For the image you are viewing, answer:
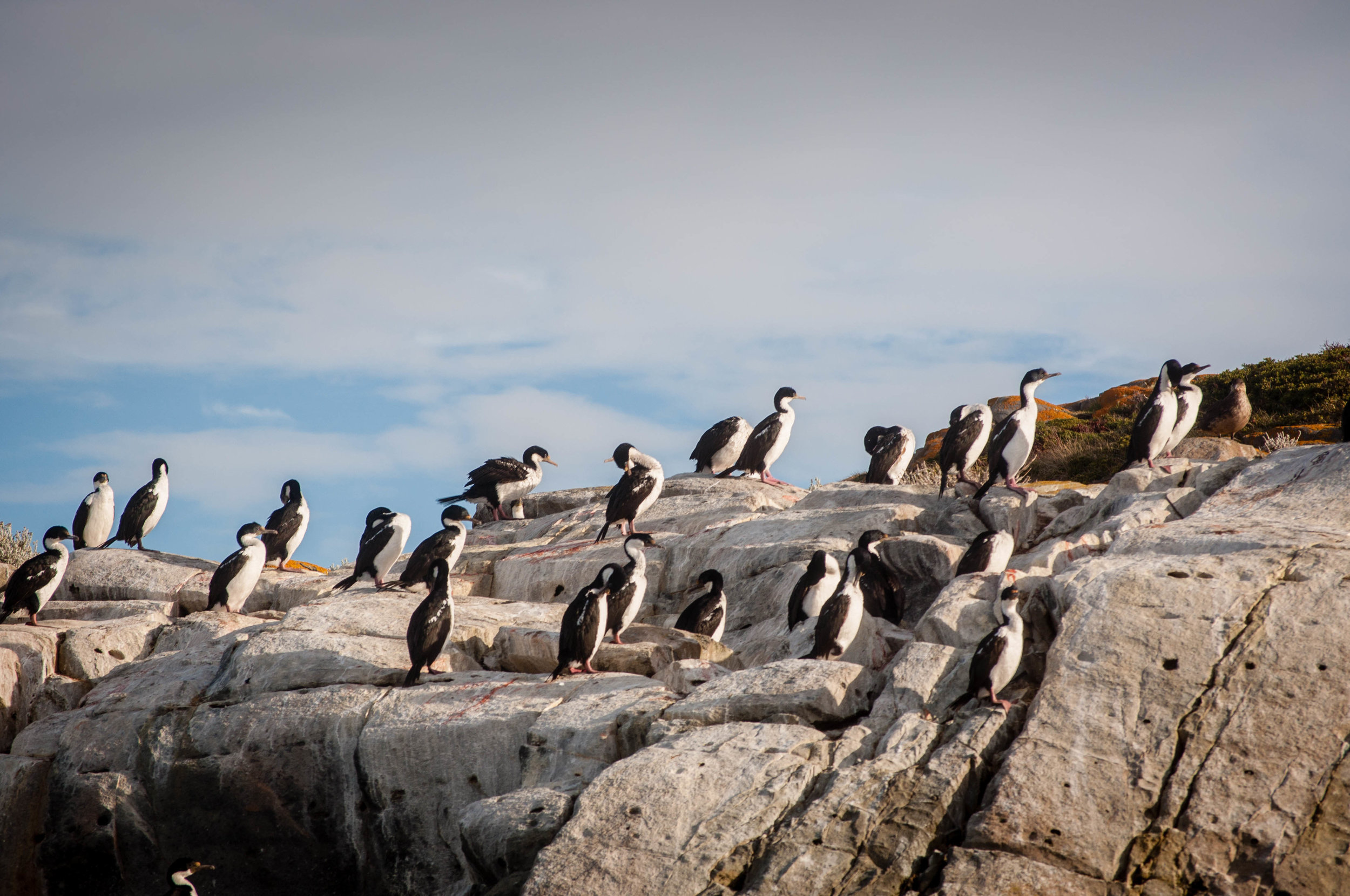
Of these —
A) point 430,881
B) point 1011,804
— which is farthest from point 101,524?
point 1011,804

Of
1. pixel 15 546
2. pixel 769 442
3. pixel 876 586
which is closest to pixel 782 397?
pixel 769 442

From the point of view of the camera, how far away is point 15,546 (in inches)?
832

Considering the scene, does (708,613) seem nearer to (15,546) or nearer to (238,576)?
(238,576)

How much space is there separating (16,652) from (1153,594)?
12678 mm

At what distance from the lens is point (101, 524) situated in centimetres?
1912

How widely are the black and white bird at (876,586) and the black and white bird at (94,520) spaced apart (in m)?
13.5

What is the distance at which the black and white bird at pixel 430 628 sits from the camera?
1108cm

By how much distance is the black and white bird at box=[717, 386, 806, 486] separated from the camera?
1845 centimetres

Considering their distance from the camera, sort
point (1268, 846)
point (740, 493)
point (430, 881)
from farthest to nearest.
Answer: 1. point (740, 493)
2. point (430, 881)
3. point (1268, 846)

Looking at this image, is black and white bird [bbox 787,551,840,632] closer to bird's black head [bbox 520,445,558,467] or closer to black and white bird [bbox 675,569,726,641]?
black and white bird [bbox 675,569,726,641]

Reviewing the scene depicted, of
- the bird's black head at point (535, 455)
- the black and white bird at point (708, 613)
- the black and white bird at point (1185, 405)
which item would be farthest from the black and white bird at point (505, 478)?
the black and white bird at point (1185, 405)

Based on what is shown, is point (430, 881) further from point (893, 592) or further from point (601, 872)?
point (893, 592)

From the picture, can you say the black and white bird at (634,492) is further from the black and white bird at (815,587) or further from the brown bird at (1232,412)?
the brown bird at (1232,412)

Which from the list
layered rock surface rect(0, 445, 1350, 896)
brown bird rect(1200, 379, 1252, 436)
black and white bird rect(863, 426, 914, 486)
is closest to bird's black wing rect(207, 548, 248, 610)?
layered rock surface rect(0, 445, 1350, 896)
